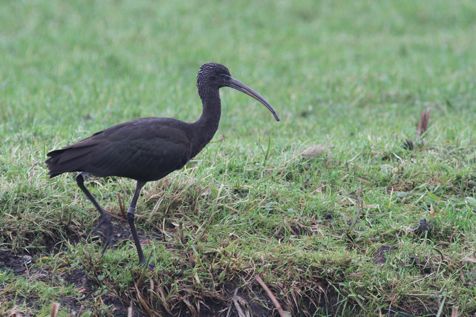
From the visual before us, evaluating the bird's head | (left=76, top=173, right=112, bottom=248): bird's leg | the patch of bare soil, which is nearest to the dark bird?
(left=76, top=173, right=112, bottom=248): bird's leg

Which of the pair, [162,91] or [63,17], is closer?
[162,91]

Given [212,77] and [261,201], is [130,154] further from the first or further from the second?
[261,201]

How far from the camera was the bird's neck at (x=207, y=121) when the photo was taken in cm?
582

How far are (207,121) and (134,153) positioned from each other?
59 cm

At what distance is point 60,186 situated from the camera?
6.36 meters

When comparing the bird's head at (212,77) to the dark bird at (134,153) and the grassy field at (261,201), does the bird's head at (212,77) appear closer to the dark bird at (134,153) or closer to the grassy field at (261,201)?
the dark bird at (134,153)

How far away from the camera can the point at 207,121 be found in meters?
5.90

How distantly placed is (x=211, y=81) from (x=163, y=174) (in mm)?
835

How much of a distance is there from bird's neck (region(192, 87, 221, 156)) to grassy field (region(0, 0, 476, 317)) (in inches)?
22.7

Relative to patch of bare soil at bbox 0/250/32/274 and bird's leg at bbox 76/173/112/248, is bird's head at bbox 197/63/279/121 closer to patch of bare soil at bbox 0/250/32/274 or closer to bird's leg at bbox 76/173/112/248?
bird's leg at bbox 76/173/112/248

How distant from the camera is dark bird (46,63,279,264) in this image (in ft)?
18.2

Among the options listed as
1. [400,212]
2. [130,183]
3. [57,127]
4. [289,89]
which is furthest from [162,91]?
[400,212]

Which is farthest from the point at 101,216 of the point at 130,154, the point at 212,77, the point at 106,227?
the point at 212,77

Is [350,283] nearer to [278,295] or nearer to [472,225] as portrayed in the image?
[278,295]
